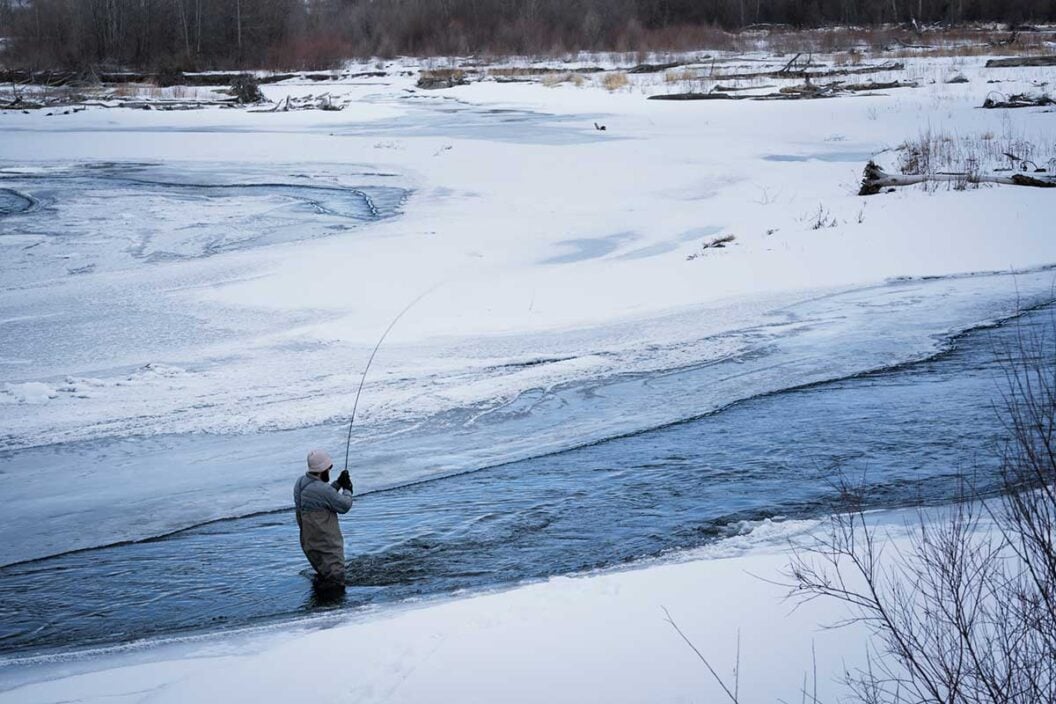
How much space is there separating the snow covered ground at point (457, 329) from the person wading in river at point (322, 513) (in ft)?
2.33

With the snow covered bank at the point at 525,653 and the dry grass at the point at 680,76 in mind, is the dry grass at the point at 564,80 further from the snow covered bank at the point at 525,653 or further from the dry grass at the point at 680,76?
the snow covered bank at the point at 525,653

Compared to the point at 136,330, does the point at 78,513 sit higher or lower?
lower

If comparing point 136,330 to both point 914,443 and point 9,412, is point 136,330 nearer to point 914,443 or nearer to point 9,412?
point 9,412

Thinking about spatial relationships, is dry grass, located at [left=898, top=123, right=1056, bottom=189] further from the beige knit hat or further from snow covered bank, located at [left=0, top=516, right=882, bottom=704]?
the beige knit hat

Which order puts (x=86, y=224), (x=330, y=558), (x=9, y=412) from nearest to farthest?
(x=330, y=558) → (x=9, y=412) → (x=86, y=224)

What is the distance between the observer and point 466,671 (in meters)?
5.05

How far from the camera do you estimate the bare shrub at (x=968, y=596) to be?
333 centimetres

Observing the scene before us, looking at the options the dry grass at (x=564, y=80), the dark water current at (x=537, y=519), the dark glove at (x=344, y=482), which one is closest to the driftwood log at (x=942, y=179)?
the dark water current at (x=537, y=519)

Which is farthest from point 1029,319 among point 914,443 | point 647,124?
point 647,124

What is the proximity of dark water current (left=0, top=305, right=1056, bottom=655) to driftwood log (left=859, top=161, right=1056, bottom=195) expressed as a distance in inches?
348

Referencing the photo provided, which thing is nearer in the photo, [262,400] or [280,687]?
[280,687]

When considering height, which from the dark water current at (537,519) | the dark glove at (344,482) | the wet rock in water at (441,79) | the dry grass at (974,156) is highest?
the wet rock in water at (441,79)

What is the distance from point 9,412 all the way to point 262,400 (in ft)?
7.18

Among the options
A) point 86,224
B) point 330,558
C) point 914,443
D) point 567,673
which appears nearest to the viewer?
point 567,673
